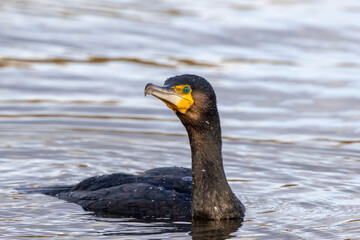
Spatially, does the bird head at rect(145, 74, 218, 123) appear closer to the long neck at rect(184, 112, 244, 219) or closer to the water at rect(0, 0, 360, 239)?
the long neck at rect(184, 112, 244, 219)

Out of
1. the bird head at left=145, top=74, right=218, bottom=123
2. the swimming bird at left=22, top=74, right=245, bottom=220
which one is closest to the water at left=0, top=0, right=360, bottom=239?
the swimming bird at left=22, top=74, right=245, bottom=220

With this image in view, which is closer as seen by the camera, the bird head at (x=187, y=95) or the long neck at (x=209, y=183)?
the bird head at (x=187, y=95)

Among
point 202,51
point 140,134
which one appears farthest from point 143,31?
point 140,134

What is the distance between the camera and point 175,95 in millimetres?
7848

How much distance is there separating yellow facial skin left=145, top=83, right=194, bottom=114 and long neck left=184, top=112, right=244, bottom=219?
427 mm

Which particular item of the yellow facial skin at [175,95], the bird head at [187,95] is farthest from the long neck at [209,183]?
the yellow facial skin at [175,95]

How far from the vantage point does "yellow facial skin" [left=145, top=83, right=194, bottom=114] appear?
782cm

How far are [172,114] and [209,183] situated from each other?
188 inches

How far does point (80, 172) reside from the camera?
10000 mm

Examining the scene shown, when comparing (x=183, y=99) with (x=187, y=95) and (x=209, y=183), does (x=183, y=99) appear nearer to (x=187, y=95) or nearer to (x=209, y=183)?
(x=187, y=95)

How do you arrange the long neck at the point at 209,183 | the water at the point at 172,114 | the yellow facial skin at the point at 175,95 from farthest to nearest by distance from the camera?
the water at the point at 172,114, the long neck at the point at 209,183, the yellow facial skin at the point at 175,95

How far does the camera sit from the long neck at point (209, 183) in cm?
825

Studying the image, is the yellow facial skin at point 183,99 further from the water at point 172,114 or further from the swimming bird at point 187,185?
the water at point 172,114

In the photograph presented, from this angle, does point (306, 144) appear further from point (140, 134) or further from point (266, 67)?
point (266, 67)
